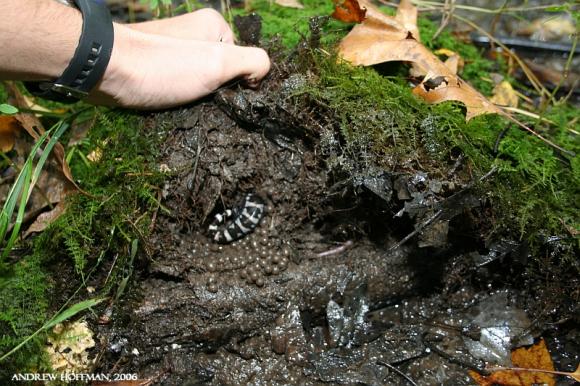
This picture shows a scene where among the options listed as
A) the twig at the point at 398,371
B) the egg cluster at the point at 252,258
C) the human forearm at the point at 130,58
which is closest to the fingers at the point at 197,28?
the human forearm at the point at 130,58

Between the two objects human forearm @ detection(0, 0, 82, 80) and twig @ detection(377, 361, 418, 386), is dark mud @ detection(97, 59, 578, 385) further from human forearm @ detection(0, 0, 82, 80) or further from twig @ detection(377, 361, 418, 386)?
human forearm @ detection(0, 0, 82, 80)

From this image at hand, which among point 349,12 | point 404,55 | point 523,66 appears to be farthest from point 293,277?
point 523,66

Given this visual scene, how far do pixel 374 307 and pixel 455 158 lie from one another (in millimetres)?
1011

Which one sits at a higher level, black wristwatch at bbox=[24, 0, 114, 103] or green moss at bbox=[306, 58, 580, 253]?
black wristwatch at bbox=[24, 0, 114, 103]

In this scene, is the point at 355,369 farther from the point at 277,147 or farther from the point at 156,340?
the point at 277,147

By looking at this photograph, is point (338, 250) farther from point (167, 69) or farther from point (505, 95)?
point (505, 95)

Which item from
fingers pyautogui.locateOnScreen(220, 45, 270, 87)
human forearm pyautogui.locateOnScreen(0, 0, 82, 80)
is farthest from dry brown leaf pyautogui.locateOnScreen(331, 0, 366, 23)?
human forearm pyautogui.locateOnScreen(0, 0, 82, 80)

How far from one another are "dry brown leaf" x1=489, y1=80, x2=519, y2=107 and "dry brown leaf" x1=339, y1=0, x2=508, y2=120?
0.73m

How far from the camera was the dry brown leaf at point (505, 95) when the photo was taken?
365cm

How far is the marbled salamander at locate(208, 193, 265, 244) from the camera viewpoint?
9.96ft

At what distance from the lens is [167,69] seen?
279 cm

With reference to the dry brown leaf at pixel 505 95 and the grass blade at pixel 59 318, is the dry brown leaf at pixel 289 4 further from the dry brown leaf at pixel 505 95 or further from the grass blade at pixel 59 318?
the grass blade at pixel 59 318

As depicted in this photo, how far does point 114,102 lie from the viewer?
9.42ft

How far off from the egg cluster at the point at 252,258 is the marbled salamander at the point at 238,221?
0.05 meters
